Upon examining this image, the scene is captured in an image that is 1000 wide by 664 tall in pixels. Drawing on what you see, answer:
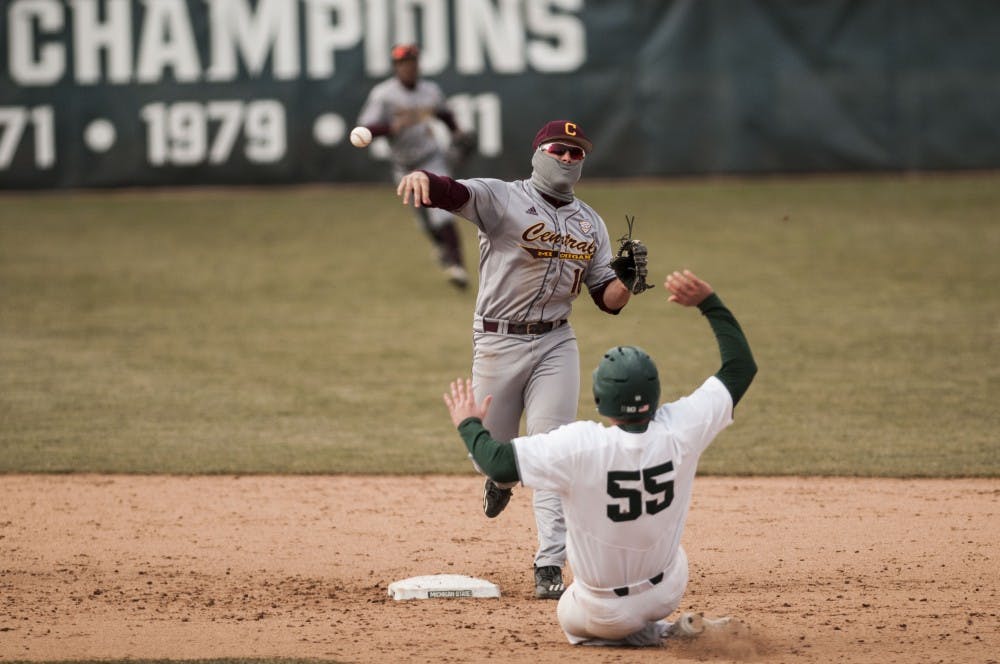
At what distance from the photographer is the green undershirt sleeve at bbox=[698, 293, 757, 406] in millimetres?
5340

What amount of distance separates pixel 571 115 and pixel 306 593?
1383 cm

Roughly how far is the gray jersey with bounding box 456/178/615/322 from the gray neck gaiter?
0.20 feet

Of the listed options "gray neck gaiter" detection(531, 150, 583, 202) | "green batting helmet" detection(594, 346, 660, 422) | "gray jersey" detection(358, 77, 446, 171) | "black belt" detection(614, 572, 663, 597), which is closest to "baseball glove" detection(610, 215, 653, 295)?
"gray neck gaiter" detection(531, 150, 583, 202)

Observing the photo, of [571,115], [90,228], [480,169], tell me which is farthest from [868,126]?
[90,228]

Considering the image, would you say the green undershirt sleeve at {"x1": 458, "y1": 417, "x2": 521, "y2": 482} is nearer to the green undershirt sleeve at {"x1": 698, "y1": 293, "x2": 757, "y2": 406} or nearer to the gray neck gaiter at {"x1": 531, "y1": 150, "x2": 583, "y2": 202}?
the green undershirt sleeve at {"x1": 698, "y1": 293, "x2": 757, "y2": 406}

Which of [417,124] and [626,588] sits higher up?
[417,124]

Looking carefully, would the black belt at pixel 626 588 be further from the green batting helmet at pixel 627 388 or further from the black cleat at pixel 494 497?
the black cleat at pixel 494 497

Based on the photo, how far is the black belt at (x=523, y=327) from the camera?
6.57 metres

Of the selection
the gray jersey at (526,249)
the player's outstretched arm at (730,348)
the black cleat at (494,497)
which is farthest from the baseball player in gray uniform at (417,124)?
the player's outstretched arm at (730,348)

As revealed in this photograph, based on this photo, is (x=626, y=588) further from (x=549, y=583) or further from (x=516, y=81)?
(x=516, y=81)

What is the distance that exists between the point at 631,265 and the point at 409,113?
8.87m

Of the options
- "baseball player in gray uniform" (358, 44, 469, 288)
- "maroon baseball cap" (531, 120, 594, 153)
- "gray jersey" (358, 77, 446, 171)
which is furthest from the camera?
"gray jersey" (358, 77, 446, 171)

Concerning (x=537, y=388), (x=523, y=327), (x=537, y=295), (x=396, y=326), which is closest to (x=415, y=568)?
(x=537, y=388)

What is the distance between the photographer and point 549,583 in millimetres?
6410
